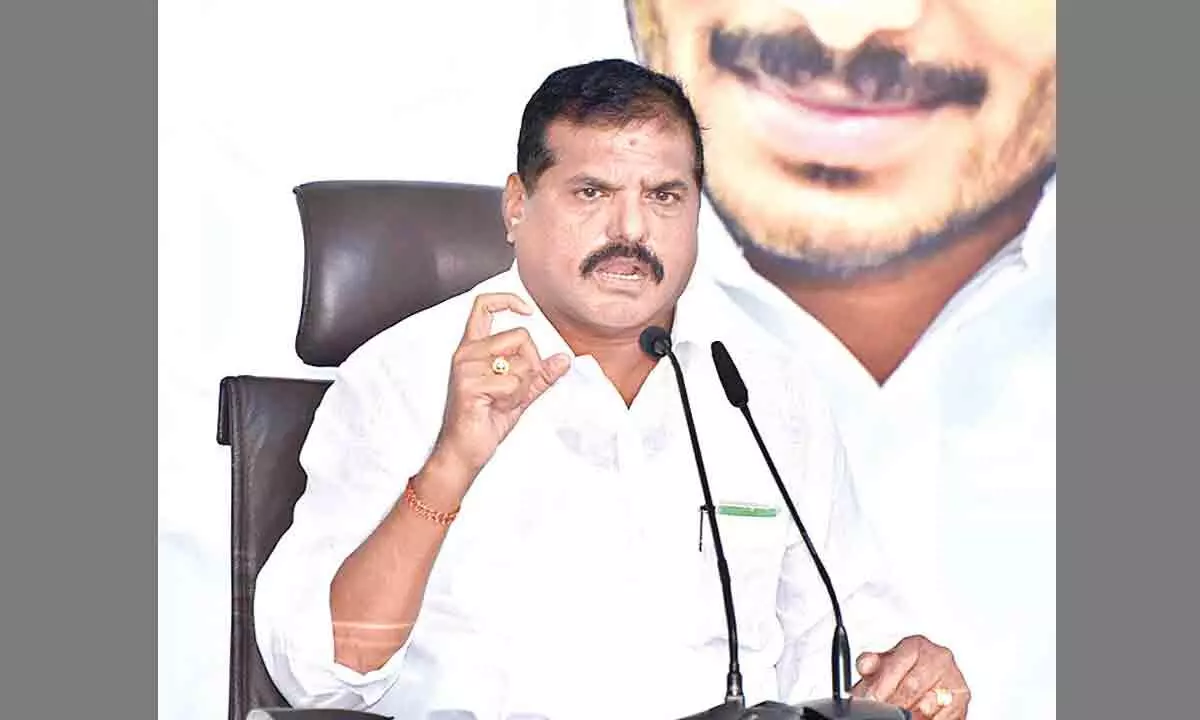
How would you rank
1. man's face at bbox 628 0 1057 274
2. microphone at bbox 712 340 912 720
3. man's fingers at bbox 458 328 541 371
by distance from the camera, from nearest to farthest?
microphone at bbox 712 340 912 720 < man's fingers at bbox 458 328 541 371 < man's face at bbox 628 0 1057 274

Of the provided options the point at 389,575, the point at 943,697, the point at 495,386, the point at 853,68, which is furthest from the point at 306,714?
the point at 853,68

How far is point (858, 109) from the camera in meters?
2.82

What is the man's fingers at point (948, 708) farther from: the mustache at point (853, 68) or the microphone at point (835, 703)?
the mustache at point (853, 68)

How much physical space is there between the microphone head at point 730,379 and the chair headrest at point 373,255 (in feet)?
1.67

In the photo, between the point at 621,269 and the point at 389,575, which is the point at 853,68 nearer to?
the point at 621,269

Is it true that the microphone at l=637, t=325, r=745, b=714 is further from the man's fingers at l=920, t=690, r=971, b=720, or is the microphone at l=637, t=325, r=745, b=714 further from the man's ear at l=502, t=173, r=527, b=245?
the man's fingers at l=920, t=690, r=971, b=720

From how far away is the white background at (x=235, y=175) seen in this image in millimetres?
2551

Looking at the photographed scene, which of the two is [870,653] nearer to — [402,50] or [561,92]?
[561,92]

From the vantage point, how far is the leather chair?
98.7 inches

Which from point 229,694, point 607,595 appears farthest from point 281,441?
point 607,595

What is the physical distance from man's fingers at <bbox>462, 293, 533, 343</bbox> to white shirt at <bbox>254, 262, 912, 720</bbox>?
35mm

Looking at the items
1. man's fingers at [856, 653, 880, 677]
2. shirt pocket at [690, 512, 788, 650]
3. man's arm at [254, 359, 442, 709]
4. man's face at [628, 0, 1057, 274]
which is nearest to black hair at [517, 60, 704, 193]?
man's face at [628, 0, 1057, 274]

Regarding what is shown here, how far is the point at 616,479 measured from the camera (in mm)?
2598

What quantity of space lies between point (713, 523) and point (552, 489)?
0.36 metres
